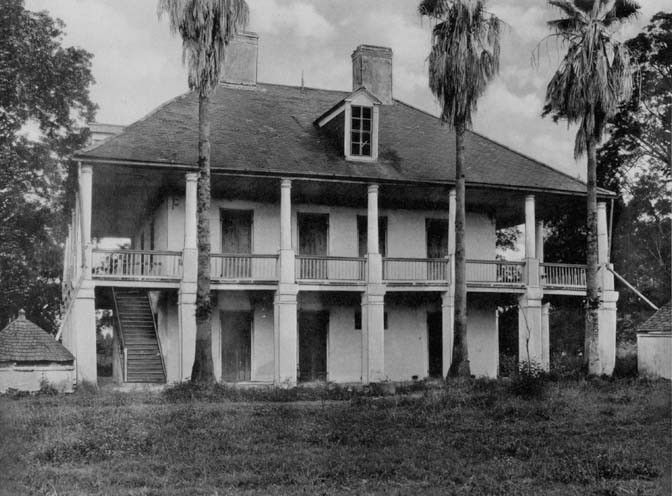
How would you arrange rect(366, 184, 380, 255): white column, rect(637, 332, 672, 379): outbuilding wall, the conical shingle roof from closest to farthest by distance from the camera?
the conical shingle roof → rect(637, 332, 672, 379): outbuilding wall → rect(366, 184, 380, 255): white column

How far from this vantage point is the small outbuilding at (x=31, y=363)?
18.9 metres

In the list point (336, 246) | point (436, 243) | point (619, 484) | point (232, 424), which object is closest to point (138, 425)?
point (232, 424)

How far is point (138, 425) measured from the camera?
1305cm

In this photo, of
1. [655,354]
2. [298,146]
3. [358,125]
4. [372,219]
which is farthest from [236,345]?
[655,354]

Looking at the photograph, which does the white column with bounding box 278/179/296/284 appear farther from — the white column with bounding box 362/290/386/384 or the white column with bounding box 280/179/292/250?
the white column with bounding box 362/290/386/384

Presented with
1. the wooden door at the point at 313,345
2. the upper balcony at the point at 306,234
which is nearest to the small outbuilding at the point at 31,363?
the upper balcony at the point at 306,234

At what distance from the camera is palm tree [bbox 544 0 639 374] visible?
2228cm

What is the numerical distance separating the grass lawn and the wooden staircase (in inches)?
162

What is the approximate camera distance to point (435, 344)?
89.0 feet

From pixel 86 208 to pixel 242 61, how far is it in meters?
9.95

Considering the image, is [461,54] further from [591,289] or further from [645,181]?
[645,181]

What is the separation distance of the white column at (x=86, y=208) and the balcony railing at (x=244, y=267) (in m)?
3.33

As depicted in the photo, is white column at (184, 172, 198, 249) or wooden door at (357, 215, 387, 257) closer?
white column at (184, 172, 198, 249)

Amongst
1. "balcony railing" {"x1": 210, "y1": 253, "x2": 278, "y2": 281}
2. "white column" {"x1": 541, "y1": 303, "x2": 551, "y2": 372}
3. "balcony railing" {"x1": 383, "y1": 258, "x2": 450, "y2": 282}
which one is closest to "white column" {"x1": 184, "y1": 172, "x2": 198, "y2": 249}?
"balcony railing" {"x1": 210, "y1": 253, "x2": 278, "y2": 281}
